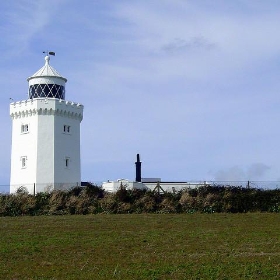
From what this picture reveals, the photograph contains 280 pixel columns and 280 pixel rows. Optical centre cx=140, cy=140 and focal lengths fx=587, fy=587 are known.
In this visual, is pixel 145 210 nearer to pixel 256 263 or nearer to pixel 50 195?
pixel 50 195

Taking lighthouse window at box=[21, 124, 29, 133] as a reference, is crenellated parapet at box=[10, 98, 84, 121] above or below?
above

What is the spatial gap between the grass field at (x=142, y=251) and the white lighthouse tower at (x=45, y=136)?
21.8 metres

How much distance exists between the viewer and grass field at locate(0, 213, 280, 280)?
11516 mm

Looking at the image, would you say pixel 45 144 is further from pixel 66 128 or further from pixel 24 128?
pixel 24 128

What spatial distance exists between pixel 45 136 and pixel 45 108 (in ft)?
6.92

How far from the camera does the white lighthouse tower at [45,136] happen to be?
42.9 m

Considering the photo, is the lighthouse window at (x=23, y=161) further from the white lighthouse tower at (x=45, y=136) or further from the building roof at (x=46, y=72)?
the building roof at (x=46, y=72)

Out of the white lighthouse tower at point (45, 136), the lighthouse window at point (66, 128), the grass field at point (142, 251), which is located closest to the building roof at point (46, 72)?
the white lighthouse tower at point (45, 136)

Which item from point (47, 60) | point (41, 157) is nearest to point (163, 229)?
point (41, 157)

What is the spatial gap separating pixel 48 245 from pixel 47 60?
108 ft

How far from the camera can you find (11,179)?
4444 cm

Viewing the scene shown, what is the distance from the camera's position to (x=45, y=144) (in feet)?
142

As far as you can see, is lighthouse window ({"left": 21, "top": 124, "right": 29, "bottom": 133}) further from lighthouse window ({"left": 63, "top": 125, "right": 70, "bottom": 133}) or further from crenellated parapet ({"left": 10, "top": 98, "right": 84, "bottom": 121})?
lighthouse window ({"left": 63, "top": 125, "right": 70, "bottom": 133})

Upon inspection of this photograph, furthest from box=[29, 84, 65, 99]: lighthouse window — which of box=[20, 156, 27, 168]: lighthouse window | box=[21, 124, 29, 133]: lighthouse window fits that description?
box=[20, 156, 27, 168]: lighthouse window
